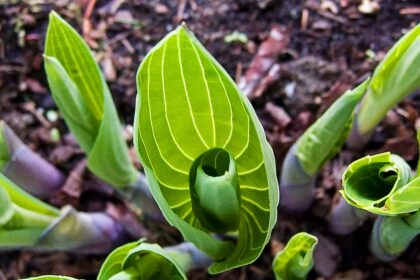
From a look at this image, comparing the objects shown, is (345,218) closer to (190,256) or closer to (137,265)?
(190,256)

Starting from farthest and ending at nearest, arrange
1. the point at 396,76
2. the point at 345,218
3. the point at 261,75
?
the point at 261,75
the point at 345,218
the point at 396,76

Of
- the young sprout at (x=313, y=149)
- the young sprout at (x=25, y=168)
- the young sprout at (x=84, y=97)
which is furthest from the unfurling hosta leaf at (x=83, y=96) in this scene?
the young sprout at (x=313, y=149)

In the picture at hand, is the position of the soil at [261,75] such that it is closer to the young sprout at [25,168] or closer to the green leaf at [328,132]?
the young sprout at [25,168]

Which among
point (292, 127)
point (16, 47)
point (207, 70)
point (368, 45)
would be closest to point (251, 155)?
point (207, 70)

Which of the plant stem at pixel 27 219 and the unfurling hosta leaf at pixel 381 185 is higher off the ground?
the unfurling hosta leaf at pixel 381 185

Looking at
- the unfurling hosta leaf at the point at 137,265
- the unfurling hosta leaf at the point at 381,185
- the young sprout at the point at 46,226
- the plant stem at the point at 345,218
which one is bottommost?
the plant stem at the point at 345,218

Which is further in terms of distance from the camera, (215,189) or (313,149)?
(313,149)

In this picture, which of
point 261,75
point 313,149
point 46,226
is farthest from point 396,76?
point 46,226

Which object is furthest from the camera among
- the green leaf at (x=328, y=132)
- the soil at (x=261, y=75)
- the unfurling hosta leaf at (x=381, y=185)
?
the soil at (x=261, y=75)
